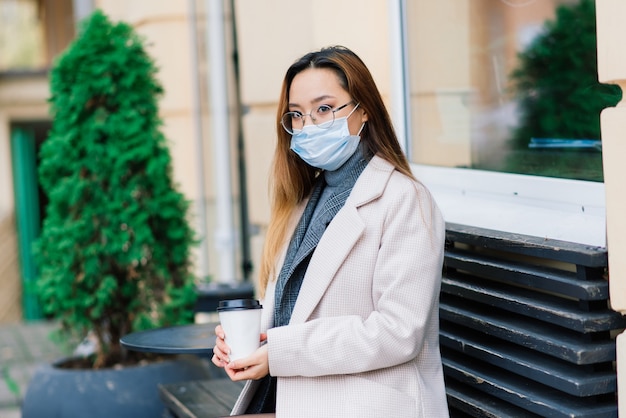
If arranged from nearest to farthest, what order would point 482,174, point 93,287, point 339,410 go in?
point 339,410
point 482,174
point 93,287

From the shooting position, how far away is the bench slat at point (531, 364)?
88.4 inches

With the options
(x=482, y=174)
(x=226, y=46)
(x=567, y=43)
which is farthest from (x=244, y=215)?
(x=482, y=174)

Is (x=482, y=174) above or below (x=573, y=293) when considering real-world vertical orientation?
above

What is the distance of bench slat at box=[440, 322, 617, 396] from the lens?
7.36 feet

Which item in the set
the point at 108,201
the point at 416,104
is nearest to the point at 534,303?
the point at 416,104

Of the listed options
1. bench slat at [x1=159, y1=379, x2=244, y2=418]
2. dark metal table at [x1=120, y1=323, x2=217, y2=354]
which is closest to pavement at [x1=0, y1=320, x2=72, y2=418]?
bench slat at [x1=159, y1=379, x2=244, y2=418]

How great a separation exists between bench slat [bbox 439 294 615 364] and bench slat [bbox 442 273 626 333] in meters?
0.04

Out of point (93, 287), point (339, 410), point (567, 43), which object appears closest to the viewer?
point (339, 410)

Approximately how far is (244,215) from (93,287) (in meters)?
2.35

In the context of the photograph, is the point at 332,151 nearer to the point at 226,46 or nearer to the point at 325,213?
the point at 325,213

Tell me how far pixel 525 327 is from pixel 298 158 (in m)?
0.74

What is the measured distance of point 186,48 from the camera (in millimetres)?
6816

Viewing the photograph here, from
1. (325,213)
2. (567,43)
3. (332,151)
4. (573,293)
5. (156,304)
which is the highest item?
(567,43)

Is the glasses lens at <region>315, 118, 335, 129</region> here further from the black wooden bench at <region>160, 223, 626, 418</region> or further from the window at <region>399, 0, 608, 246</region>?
the window at <region>399, 0, 608, 246</region>
